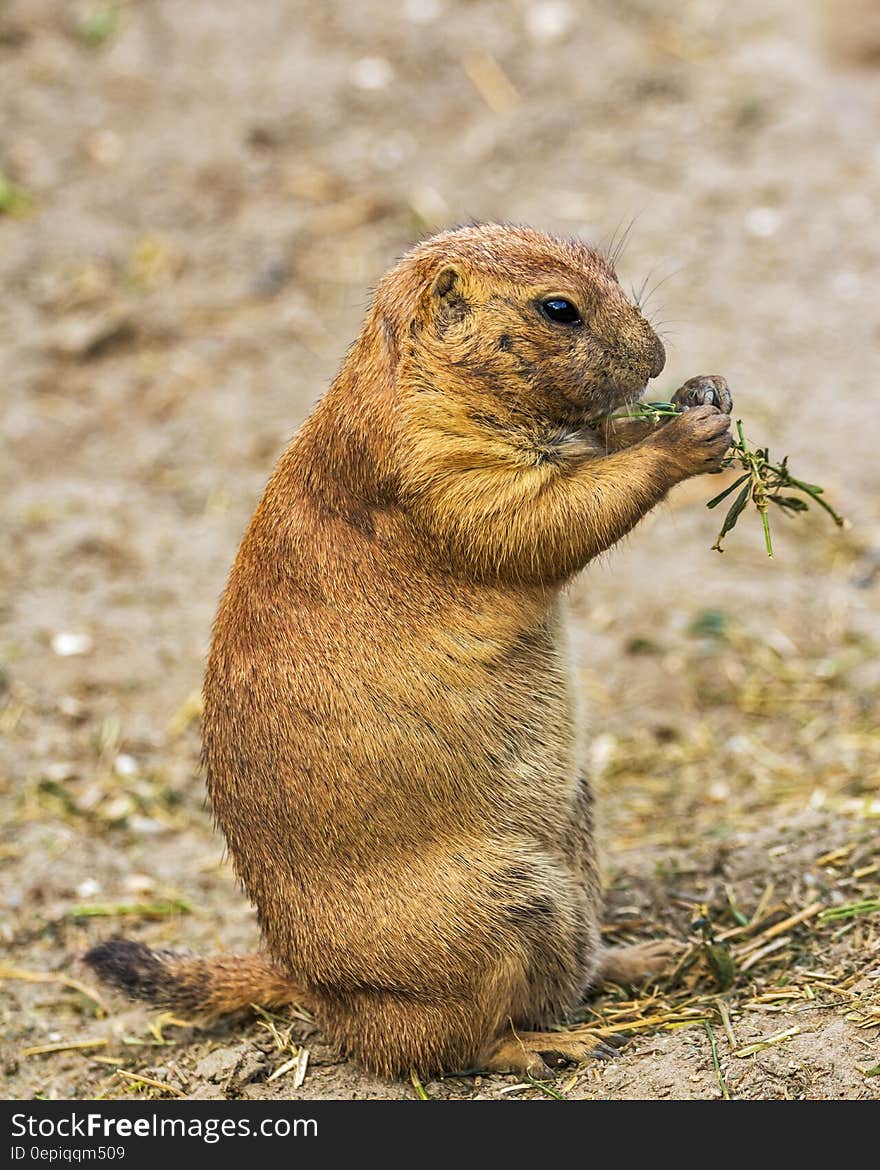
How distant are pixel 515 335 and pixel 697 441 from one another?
1.89 feet

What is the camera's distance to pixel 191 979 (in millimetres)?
4520

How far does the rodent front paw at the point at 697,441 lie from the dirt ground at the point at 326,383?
591mm

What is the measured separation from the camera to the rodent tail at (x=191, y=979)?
14.7ft

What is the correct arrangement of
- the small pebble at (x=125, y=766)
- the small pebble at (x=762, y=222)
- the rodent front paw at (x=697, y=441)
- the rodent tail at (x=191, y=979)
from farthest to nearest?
the small pebble at (x=762, y=222)
the small pebble at (x=125, y=766)
the rodent tail at (x=191, y=979)
the rodent front paw at (x=697, y=441)

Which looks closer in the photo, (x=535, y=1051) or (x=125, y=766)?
(x=535, y=1051)

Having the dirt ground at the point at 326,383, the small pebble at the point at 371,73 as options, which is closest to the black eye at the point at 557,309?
the dirt ground at the point at 326,383

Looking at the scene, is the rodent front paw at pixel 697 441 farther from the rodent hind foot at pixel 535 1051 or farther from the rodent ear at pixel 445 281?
the rodent hind foot at pixel 535 1051

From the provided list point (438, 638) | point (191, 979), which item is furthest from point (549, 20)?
point (191, 979)

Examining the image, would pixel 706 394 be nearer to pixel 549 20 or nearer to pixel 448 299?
pixel 448 299

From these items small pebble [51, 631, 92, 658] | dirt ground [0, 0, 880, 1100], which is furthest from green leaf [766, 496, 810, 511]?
small pebble [51, 631, 92, 658]

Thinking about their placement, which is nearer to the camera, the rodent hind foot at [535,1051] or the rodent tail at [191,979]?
the rodent hind foot at [535,1051]

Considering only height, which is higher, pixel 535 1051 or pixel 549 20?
pixel 549 20

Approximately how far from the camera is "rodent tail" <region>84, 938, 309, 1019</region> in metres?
4.47

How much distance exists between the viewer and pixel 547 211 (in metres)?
9.49
